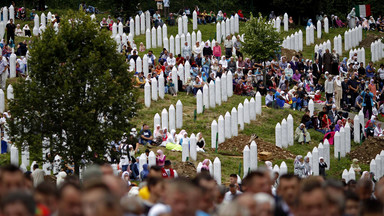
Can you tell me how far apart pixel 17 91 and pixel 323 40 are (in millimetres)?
28779

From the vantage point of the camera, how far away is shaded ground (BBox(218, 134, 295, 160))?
105 ft

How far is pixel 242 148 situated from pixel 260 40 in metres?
10.7

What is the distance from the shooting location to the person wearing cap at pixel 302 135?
113 ft

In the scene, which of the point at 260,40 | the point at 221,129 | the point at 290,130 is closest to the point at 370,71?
the point at 260,40

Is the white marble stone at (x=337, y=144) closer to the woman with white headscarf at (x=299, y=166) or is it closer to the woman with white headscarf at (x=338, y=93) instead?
the woman with white headscarf at (x=299, y=166)

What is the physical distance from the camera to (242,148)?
32406mm

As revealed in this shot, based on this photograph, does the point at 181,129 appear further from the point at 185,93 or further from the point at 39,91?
the point at 39,91

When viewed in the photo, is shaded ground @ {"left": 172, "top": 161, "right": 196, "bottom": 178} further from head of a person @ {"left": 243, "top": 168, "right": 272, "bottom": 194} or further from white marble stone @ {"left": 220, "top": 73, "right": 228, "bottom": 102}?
head of a person @ {"left": 243, "top": 168, "right": 272, "bottom": 194}

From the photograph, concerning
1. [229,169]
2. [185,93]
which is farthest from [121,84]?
[185,93]

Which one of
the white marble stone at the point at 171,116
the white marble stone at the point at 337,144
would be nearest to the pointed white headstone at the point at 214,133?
the white marble stone at the point at 171,116

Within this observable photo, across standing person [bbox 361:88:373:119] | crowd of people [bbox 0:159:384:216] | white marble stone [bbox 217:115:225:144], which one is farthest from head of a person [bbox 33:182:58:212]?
standing person [bbox 361:88:373:119]

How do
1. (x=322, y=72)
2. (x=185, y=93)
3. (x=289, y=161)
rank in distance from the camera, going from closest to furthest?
1. (x=289, y=161)
2. (x=185, y=93)
3. (x=322, y=72)

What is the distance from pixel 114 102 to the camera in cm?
2520

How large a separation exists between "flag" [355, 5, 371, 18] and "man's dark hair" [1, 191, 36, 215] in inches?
1864
